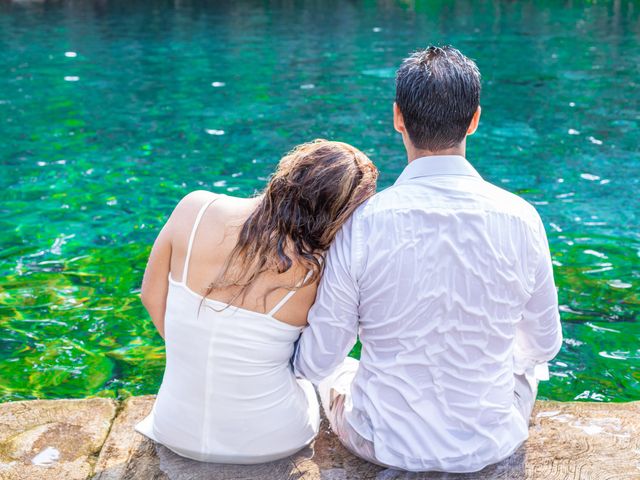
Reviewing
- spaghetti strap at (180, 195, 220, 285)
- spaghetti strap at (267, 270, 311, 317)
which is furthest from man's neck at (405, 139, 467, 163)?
spaghetti strap at (180, 195, 220, 285)

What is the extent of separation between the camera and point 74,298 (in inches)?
199

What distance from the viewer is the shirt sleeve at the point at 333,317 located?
7.52 feet

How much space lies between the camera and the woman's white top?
95.0 inches

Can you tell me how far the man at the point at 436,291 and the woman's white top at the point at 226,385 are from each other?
6.3 inches

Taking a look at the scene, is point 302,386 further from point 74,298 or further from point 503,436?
point 74,298

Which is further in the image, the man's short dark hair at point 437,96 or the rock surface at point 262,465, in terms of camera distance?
the rock surface at point 262,465

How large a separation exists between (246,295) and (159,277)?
39 centimetres

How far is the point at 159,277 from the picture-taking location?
8.52ft

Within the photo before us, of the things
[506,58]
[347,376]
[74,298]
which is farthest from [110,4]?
[347,376]

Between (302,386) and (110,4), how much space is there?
67.5 ft

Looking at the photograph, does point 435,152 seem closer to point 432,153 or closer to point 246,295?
point 432,153

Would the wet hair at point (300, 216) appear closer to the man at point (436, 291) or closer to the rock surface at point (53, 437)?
the man at point (436, 291)

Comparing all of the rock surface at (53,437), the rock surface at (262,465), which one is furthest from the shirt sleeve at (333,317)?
the rock surface at (53,437)

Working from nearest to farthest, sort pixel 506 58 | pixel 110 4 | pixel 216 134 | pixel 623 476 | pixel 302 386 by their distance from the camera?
pixel 623 476 < pixel 302 386 < pixel 216 134 < pixel 506 58 < pixel 110 4
